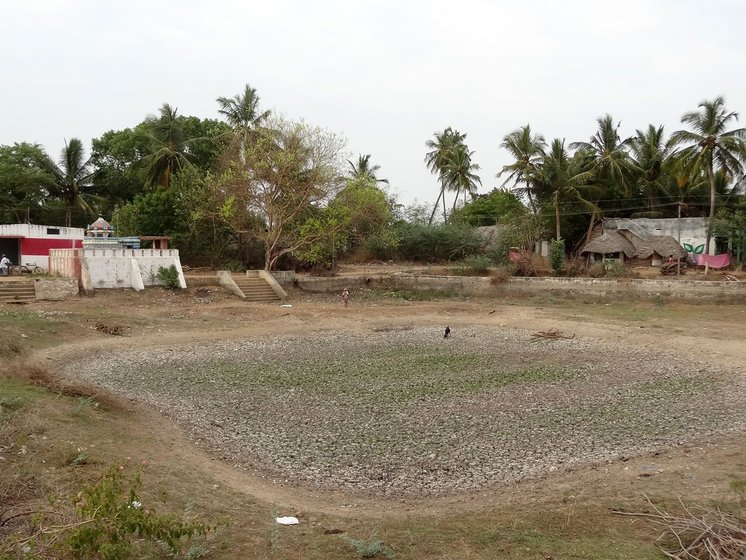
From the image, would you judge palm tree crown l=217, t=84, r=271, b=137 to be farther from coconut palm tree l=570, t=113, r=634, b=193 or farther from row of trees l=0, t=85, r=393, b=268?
coconut palm tree l=570, t=113, r=634, b=193

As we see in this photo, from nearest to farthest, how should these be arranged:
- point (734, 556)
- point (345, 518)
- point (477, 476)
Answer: point (734, 556) → point (345, 518) → point (477, 476)

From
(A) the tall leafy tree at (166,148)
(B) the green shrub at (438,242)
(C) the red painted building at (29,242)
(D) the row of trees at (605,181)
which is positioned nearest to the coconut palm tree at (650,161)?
(D) the row of trees at (605,181)

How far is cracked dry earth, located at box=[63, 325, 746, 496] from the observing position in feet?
25.5

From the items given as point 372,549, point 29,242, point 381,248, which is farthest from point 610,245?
point 372,549

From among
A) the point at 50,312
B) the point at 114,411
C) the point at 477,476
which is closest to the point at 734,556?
the point at 477,476

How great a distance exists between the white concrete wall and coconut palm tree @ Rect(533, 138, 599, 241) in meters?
21.9

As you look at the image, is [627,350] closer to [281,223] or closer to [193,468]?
[193,468]

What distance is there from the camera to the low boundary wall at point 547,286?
24.2 m

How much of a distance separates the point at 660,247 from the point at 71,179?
123ft

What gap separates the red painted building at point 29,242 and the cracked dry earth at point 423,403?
20112 mm

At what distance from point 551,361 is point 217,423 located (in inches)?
322

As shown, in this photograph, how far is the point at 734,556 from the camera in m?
4.64

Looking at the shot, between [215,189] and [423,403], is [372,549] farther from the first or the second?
[215,189]

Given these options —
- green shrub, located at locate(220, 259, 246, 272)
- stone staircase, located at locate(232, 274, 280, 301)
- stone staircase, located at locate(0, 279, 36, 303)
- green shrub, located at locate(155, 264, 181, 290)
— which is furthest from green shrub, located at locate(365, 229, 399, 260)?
stone staircase, located at locate(0, 279, 36, 303)
